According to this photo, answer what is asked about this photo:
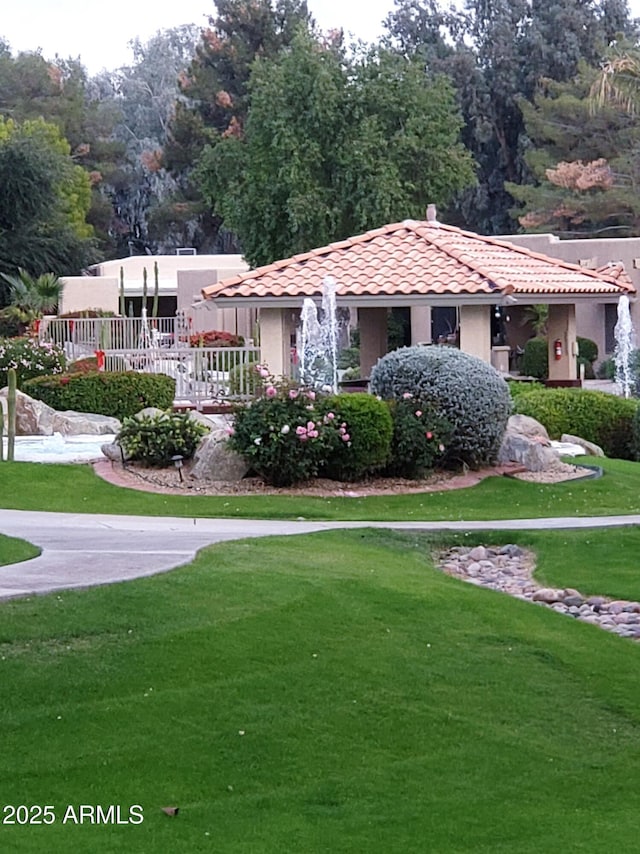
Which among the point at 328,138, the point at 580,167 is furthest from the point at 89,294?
the point at 580,167

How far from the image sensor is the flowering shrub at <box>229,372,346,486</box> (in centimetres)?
1664

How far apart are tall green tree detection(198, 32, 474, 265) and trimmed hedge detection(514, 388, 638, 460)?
69.6ft

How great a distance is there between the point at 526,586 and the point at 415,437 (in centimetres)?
584

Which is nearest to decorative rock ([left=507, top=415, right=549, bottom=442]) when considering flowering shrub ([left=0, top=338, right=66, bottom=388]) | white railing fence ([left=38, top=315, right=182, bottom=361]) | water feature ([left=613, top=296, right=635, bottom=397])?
water feature ([left=613, top=296, right=635, bottom=397])

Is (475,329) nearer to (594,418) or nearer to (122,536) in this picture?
(594,418)

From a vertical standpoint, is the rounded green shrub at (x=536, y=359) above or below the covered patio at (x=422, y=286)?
below

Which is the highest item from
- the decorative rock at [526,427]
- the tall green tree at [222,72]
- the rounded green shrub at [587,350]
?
the tall green tree at [222,72]

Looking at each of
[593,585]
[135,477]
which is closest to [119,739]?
[593,585]

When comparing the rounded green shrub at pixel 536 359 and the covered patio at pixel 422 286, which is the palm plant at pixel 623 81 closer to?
the covered patio at pixel 422 286

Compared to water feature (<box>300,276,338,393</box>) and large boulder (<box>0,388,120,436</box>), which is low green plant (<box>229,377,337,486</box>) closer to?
water feature (<box>300,276,338,393</box>)

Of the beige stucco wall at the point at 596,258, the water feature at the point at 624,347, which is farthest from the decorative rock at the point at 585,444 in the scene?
the beige stucco wall at the point at 596,258

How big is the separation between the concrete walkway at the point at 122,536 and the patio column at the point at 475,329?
987 centimetres

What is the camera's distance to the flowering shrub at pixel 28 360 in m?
29.2

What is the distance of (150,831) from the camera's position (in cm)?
580
